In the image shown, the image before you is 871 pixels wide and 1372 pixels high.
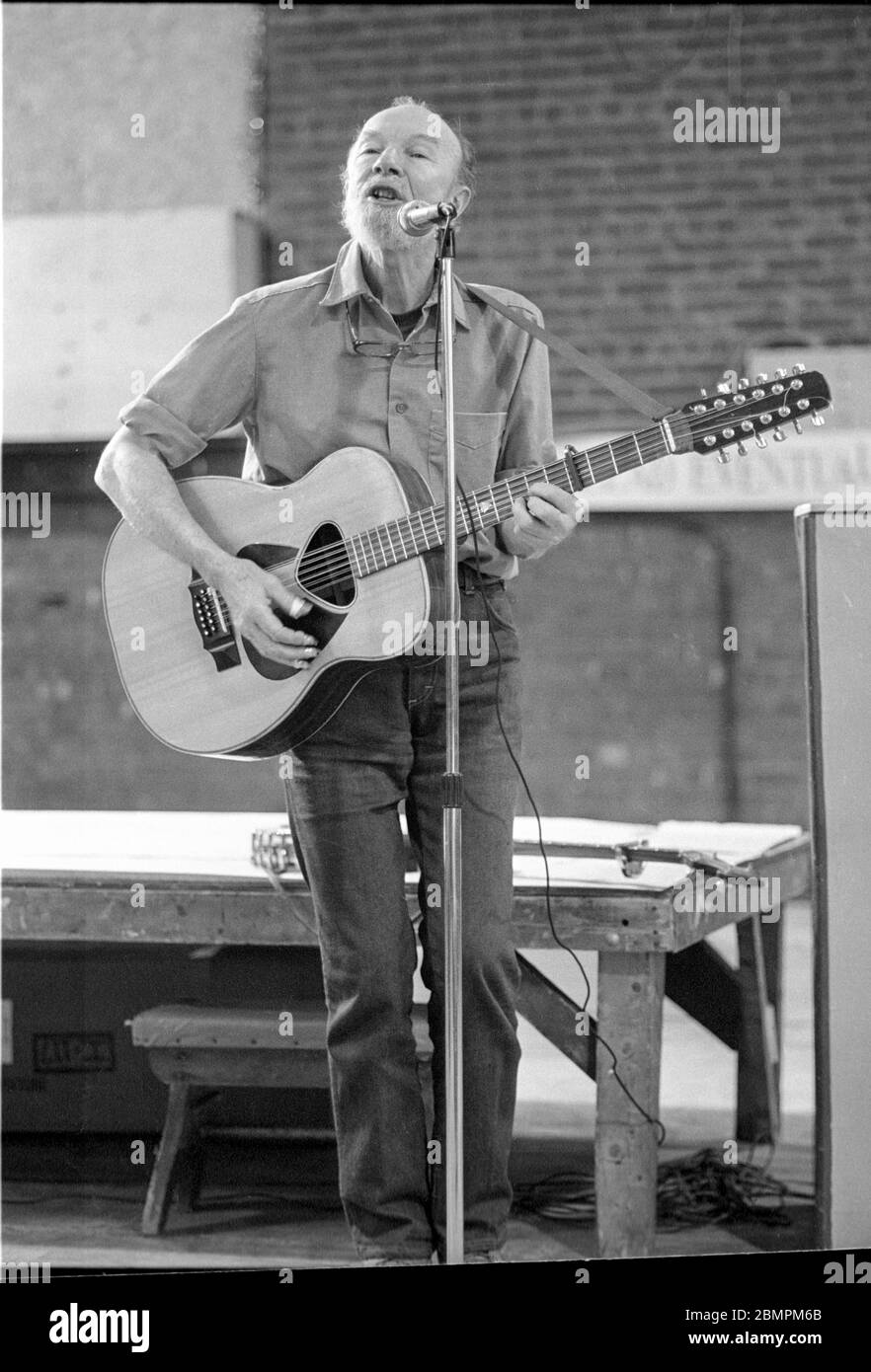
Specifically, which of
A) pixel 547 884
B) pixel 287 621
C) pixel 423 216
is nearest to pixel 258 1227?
pixel 547 884

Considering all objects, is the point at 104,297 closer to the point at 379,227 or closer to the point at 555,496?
the point at 379,227

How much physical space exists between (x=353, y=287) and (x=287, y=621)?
1.63 feet

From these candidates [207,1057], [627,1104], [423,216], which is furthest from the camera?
[207,1057]

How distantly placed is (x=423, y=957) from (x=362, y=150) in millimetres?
1170

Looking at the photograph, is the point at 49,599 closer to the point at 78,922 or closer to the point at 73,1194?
the point at 78,922

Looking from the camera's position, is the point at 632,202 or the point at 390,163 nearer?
the point at 390,163

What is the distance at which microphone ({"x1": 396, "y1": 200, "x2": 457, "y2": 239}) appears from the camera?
2.06 metres

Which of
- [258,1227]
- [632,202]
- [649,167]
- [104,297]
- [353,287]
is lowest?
[258,1227]

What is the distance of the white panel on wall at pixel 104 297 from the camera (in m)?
4.09

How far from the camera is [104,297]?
14.2 feet

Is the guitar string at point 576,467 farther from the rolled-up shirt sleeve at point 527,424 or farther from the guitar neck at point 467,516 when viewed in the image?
the rolled-up shirt sleeve at point 527,424

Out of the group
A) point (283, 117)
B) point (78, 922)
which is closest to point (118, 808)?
point (78, 922)

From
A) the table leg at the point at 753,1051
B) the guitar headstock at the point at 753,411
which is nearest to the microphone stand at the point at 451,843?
the guitar headstock at the point at 753,411

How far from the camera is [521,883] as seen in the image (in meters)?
2.52
